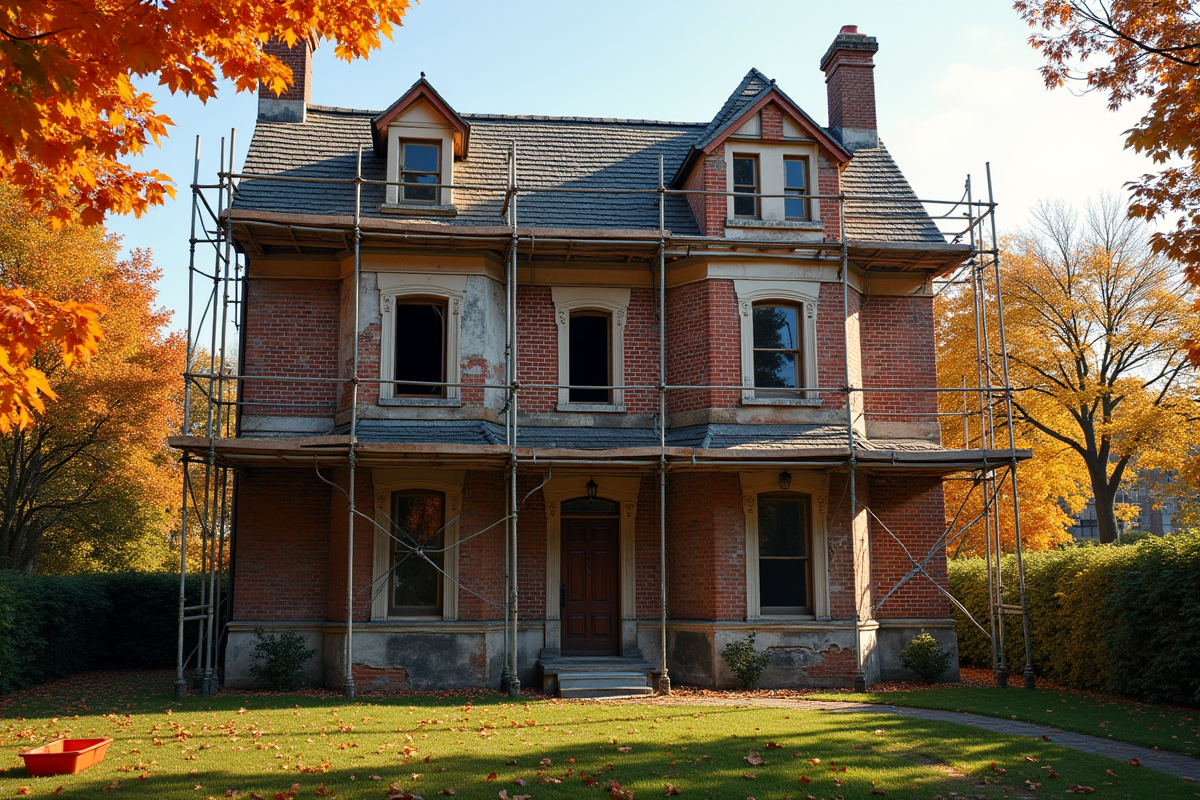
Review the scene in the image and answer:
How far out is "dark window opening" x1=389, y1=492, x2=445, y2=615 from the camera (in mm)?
15227

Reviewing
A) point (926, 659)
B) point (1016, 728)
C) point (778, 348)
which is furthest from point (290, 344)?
point (1016, 728)

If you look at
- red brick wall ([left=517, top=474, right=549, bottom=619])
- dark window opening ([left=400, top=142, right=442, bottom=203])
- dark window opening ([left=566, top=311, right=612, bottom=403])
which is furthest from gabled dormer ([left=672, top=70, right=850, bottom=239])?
red brick wall ([left=517, top=474, right=549, bottom=619])

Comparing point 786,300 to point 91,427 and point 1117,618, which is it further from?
point 91,427

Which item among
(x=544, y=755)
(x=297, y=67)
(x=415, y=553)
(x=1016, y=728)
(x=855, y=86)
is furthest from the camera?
(x=855, y=86)

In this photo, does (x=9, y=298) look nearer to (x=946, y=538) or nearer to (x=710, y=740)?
(x=710, y=740)

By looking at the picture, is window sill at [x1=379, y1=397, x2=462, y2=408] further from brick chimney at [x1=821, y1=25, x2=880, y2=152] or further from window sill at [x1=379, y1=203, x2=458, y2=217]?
brick chimney at [x1=821, y1=25, x2=880, y2=152]

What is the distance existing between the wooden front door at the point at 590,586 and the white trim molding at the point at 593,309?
2.20 meters

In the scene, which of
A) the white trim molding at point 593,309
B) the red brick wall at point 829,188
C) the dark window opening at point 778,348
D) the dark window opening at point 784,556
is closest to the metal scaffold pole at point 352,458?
the white trim molding at point 593,309

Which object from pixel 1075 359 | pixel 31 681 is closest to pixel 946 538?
pixel 1075 359

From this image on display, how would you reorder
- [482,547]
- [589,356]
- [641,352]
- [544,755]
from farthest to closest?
1. [589,356]
2. [641,352]
3. [482,547]
4. [544,755]

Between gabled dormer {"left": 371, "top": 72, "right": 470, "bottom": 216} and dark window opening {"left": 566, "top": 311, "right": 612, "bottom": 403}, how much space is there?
3.03m

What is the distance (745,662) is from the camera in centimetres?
1453

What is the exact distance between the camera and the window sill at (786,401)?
15.8 meters

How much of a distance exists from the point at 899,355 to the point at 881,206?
2922 mm
